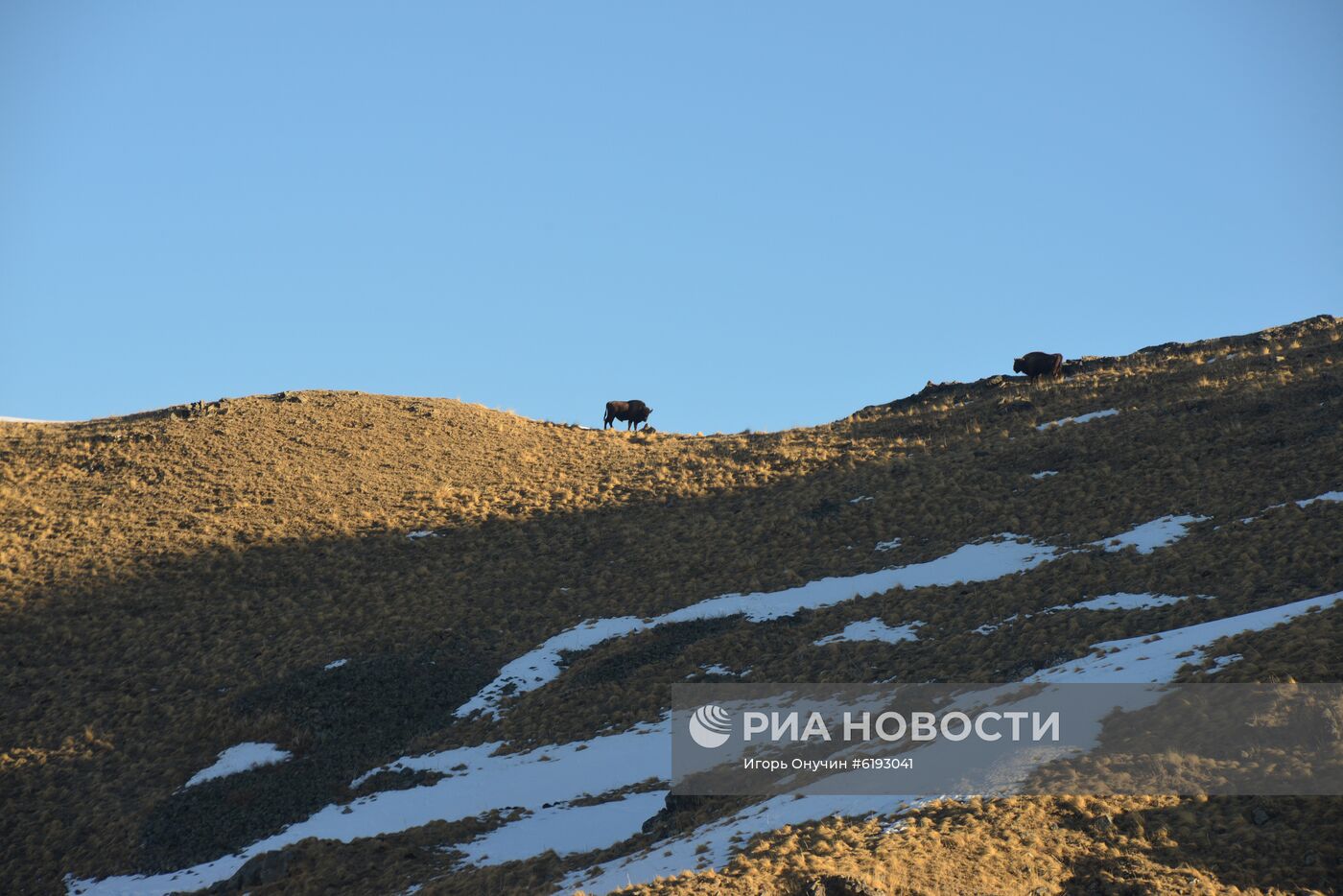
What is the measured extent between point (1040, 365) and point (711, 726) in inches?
1606

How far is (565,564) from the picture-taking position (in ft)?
144

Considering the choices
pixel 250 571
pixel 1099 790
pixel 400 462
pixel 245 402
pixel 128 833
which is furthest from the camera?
pixel 245 402

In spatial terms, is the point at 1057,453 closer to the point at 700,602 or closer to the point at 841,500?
the point at 841,500

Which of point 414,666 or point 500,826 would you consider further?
point 414,666

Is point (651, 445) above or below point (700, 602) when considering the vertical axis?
above

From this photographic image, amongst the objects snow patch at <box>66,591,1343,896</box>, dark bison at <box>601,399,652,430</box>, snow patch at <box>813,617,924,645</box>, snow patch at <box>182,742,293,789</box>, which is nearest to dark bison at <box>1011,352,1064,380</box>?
dark bison at <box>601,399,652,430</box>

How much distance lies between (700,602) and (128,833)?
19.3 meters

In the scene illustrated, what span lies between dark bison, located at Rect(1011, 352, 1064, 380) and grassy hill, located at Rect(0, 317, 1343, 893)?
1690 mm

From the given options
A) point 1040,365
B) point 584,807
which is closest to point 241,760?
point 584,807

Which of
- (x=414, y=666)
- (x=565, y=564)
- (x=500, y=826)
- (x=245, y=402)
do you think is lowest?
(x=500, y=826)

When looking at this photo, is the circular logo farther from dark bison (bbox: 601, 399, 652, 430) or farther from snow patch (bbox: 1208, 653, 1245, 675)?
dark bison (bbox: 601, 399, 652, 430)

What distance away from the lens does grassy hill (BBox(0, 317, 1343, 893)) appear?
18.2m

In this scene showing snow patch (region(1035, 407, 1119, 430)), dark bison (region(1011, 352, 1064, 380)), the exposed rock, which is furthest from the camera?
dark bison (region(1011, 352, 1064, 380))

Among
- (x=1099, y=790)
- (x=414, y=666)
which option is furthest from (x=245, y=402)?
(x=1099, y=790)
